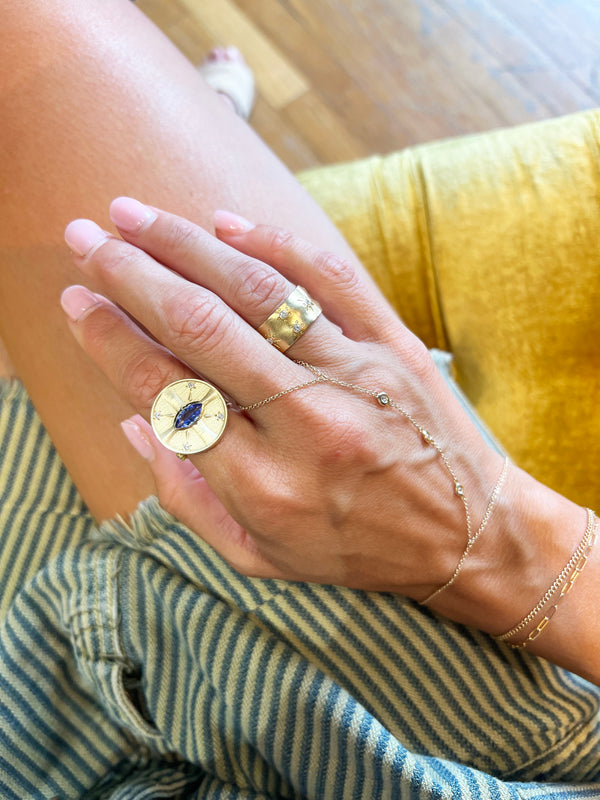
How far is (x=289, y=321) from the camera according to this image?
24.8 inches

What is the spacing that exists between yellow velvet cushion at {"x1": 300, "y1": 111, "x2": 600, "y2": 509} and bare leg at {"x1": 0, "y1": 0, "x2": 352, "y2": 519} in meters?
0.29

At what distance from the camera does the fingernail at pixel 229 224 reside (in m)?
0.69

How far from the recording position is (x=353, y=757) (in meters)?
0.60

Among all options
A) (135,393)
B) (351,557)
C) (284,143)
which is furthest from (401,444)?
(284,143)

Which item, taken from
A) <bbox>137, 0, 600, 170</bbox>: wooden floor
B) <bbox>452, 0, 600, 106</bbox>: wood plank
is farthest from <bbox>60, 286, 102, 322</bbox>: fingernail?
<bbox>452, 0, 600, 106</bbox>: wood plank

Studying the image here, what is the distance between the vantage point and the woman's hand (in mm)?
607

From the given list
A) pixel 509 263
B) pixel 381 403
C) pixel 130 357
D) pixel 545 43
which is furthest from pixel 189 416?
pixel 545 43

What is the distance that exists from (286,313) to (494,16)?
4.68 ft

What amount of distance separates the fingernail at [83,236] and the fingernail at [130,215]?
0.02 meters

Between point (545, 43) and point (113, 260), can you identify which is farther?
point (545, 43)

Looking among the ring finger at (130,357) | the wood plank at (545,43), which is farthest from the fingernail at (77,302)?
the wood plank at (545,43)

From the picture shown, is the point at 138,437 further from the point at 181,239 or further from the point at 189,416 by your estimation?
the point at 181,239

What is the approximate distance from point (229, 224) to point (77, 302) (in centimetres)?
19

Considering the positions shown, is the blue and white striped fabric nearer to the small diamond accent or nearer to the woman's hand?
the woman's hand
